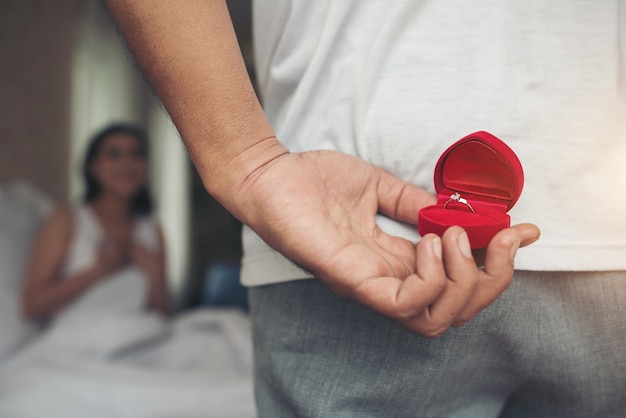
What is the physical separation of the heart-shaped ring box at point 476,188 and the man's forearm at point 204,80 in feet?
0.46

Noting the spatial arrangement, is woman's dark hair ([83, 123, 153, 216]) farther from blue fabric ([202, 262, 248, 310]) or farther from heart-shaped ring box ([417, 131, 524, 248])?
heart-shaped ring box ([417, 131, 524, 248])

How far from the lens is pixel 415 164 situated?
51 centimetres

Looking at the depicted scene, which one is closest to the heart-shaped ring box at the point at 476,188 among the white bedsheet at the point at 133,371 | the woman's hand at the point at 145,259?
the white bedsheet at the point at 133,371

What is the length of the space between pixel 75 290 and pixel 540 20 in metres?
2.19

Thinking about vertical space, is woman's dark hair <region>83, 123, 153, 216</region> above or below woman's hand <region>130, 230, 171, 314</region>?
above

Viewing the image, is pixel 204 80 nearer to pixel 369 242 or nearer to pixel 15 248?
pixel 369 242

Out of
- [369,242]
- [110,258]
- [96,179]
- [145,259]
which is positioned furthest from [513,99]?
[96,179]

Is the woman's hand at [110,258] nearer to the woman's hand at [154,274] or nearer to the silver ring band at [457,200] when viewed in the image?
the woman's hand at [154,274]

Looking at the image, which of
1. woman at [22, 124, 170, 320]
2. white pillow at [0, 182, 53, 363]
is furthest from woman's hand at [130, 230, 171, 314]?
white pillow at [0, 182, 53, 363]

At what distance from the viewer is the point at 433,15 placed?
520 mm

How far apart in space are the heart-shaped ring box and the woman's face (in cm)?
249

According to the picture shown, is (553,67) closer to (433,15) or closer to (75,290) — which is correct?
(433,15)

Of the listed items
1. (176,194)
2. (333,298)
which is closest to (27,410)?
(333,298)

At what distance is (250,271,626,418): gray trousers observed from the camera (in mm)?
486
